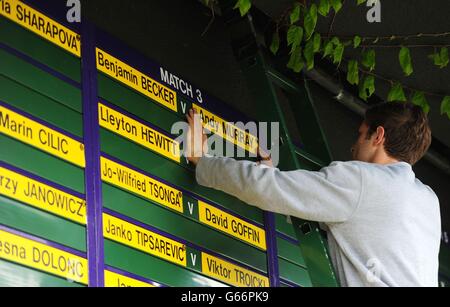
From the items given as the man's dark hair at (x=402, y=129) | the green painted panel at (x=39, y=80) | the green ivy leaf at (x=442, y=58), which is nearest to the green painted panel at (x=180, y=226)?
the green painted panel at (x=39, y=80)

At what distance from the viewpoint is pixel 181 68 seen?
5.09 m

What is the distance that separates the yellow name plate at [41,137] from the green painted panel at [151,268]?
0.39 metres

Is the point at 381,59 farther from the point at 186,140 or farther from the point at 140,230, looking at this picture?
the point at 140,230

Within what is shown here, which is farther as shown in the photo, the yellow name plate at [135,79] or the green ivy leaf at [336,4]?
the green ivy leaf at [336,4]

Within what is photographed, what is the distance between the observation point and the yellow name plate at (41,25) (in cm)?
411

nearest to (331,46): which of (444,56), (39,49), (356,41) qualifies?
(356,41)

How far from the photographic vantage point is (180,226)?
15.0 ft

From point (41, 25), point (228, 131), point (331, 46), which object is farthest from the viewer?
point (331, 46)

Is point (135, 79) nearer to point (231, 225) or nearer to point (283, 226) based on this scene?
point (231, 225)

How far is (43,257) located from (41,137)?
51 centimetres

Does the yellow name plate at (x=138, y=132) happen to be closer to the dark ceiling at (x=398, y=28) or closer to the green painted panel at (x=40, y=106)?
the green painted panel at (x=40, y=106)

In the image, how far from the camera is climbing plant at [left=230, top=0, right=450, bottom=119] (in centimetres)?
518

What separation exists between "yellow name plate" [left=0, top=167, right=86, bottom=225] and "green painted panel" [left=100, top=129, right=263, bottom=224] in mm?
353

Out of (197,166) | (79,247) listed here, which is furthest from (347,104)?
(79,247)
